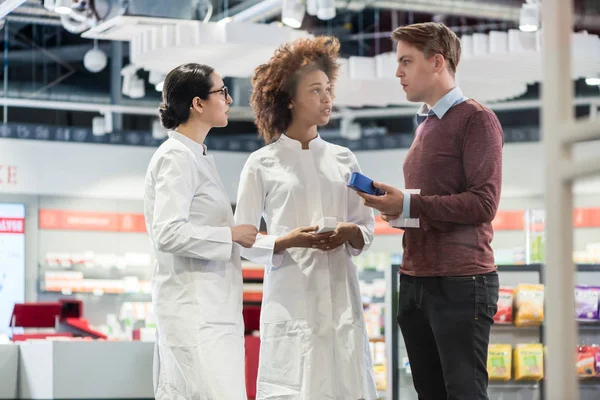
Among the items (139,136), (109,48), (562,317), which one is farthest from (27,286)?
(562,317)

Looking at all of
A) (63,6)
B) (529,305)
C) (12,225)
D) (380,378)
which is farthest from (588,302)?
(12,225)

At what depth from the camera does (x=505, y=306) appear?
5.05 meters

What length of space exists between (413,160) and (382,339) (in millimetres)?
6206

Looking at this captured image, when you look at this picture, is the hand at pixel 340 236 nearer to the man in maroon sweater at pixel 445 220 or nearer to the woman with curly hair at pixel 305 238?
the woman with curly hair at pixel 305 238

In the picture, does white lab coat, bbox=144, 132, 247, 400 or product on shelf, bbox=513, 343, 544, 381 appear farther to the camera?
product on shelf, bbox=513, 343, 544, 381

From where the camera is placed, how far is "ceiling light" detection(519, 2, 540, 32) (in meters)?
8.39

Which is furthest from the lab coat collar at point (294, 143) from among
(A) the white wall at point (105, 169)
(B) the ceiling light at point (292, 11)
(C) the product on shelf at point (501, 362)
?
(A) the white wall at point (105, 169)

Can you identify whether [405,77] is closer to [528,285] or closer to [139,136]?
[528,285]

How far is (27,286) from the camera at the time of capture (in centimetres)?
1166

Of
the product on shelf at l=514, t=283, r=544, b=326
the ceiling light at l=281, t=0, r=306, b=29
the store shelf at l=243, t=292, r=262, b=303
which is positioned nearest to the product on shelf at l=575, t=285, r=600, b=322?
the product on shelf at l=514, t=283, r=544, b=326

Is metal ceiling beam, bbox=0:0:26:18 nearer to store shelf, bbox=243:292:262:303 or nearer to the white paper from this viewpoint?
store shelf, bbox=243:292:262:303

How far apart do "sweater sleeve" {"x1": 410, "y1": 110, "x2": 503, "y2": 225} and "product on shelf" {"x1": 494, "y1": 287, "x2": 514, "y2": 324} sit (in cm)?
228

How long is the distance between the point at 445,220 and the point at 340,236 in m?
0.39

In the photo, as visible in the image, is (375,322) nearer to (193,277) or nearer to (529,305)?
(529,305)
